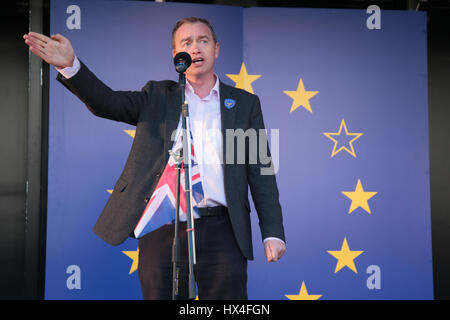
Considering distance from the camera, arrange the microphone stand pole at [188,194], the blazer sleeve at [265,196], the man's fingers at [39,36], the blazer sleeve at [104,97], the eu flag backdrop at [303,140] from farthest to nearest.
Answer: the eu flag backdrop at [303,140] → the blazer sleeve at [265,196] → the blazer sleeve at [104,97] → the man's fingers at [39,36] → the microphone stand pole at [188,194]

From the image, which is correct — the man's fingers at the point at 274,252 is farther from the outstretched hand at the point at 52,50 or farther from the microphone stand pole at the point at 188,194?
the outstretched hand at the point at 52,50

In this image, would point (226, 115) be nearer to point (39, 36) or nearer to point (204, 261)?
point (204, 261)

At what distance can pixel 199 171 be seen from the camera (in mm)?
2363

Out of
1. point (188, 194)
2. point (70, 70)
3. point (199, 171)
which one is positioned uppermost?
point (70, 70)

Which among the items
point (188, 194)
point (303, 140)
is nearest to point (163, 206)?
point (188, 194)

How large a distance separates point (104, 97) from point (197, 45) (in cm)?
54

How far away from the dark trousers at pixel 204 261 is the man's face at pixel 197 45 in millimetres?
736

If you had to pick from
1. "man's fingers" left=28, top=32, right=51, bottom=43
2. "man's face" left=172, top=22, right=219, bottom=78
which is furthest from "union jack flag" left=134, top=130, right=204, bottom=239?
"man's fingers" left=28, top=32, right=51, bottom=43

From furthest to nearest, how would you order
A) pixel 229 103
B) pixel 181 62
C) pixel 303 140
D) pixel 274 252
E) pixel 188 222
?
pixel 303 140 < pixel 229 103 < pixel 274 252 < pixel 181 62 < pixel 188 222

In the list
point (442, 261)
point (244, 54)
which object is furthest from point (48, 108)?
point (442, 261)

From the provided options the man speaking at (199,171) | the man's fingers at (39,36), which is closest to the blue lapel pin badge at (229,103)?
the man speaking at (199,171)

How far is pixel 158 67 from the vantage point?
383 centimetres

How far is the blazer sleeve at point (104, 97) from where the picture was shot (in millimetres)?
2166

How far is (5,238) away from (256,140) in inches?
92.6
